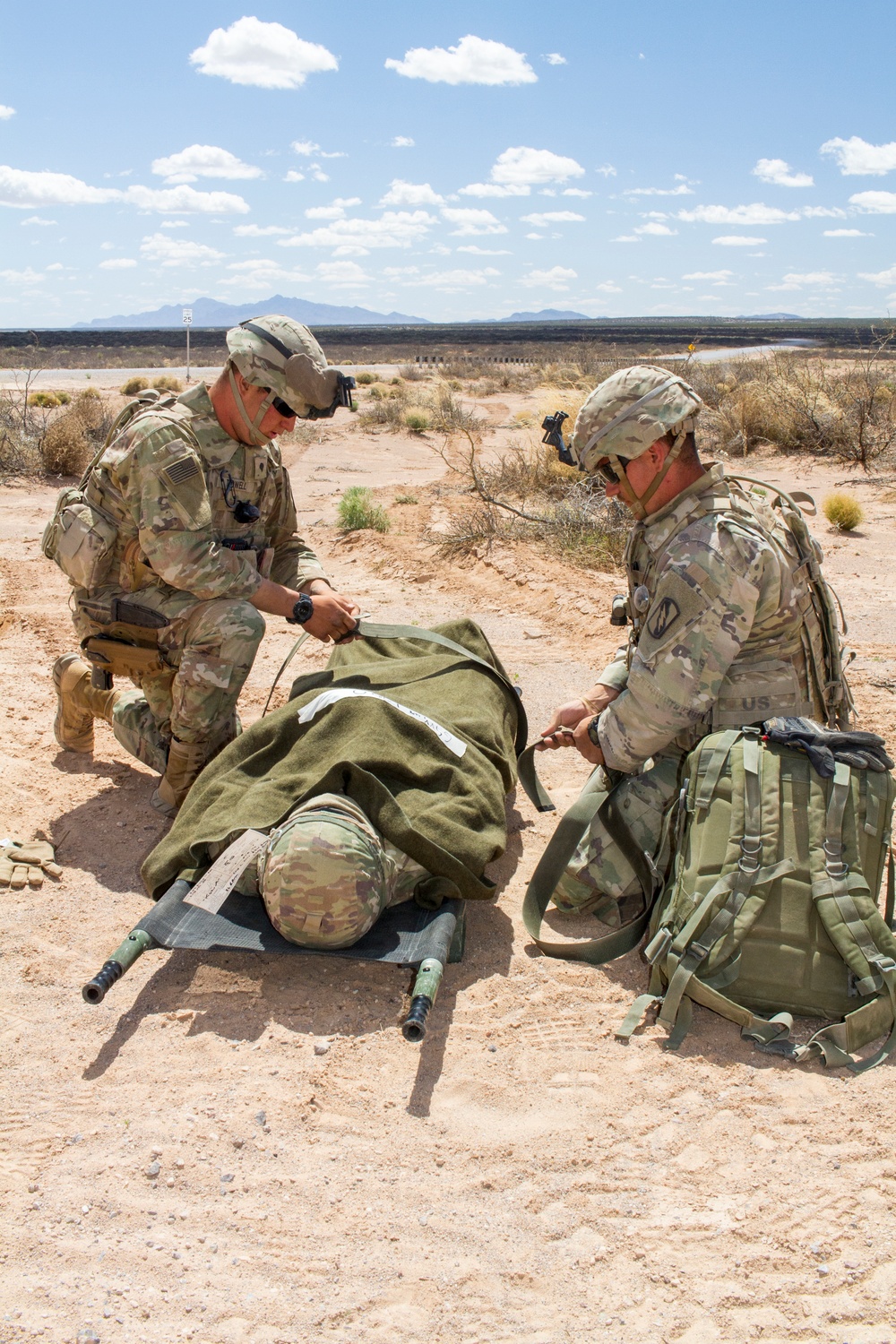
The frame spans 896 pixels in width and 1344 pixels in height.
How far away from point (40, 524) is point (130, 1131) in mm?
7987

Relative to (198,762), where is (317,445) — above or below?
above

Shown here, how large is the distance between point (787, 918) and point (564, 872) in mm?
831

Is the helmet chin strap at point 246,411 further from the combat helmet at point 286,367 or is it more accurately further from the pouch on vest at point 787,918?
the pouch on vest at point 787,918

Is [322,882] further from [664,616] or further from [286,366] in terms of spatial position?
[286,366]

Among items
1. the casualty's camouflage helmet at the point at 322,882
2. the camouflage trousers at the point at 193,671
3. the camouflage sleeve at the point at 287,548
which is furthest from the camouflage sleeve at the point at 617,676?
the camouflage sleeve at the point at 287,548

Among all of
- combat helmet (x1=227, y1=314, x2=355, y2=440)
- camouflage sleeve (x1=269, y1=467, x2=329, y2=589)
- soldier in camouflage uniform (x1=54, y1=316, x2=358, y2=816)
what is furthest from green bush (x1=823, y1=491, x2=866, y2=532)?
combat helmet (x1=227, y1=314, x2=355, y2=440)

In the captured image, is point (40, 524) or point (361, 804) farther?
point (40, 524)

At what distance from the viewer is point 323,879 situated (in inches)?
108

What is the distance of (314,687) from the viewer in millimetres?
3715

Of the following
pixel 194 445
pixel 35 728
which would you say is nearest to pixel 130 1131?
pixel 194 445

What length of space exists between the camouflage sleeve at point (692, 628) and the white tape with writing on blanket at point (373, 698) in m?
0.58

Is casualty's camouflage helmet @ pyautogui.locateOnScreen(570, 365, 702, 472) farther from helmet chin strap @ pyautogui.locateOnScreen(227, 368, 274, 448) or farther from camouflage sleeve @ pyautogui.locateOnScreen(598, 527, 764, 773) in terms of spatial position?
helmet chin strap @ pyautogui.locateOnScreen(227, 368, 274, 448)

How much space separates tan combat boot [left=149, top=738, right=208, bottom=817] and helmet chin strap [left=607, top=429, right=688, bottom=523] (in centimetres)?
195

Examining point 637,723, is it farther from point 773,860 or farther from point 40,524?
point 40,524
